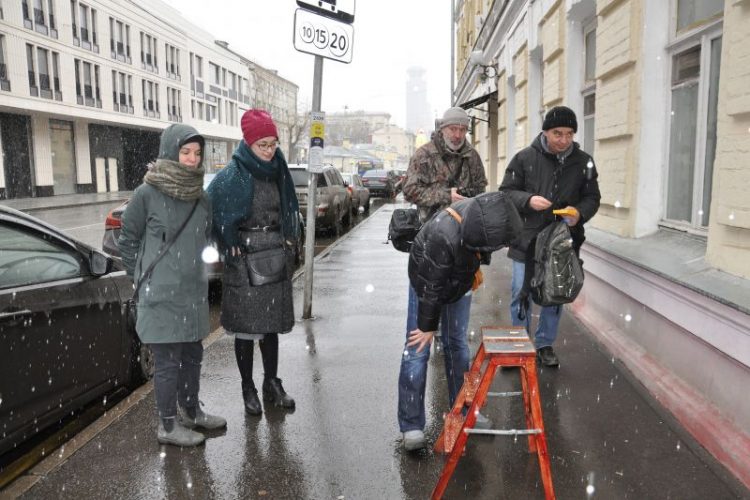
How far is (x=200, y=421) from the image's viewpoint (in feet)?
11.9

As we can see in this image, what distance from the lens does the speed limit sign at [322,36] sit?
18.7 feet

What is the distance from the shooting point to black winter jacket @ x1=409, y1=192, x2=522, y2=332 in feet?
8.92

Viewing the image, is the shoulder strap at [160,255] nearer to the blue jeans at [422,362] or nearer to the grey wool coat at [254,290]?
the grey wool coat at [254,290]

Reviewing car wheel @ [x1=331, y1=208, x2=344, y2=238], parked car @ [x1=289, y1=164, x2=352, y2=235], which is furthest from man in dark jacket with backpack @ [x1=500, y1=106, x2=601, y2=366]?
car wheel @ [x1=331, y1=208, x2=344, y2=238]

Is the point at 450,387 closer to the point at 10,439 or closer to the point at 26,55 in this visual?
the point at 10,439

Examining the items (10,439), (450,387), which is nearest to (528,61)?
(450,387)

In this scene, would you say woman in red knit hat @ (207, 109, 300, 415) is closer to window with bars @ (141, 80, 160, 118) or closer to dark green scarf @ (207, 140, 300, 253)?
dark green scarf @ (207, 140, 300, 253)

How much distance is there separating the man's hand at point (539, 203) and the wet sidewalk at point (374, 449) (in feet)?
4.26

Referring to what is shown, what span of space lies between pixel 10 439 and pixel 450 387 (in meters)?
2.41

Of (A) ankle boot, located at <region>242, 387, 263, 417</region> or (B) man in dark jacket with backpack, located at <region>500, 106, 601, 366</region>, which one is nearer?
(A) ankle boot, located at <region>242, 387, 263, 417</region>

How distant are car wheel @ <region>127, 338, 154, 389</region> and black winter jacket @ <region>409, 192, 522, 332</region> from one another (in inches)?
91.0

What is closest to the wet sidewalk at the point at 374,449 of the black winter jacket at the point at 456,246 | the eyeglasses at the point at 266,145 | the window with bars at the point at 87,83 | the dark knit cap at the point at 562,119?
the black winter jacket at the point at 456,246

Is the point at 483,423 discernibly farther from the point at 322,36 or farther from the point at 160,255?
the point at 322,36

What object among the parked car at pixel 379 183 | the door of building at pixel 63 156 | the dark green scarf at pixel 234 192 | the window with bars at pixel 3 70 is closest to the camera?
the dark green scarf at pixel 234 192
